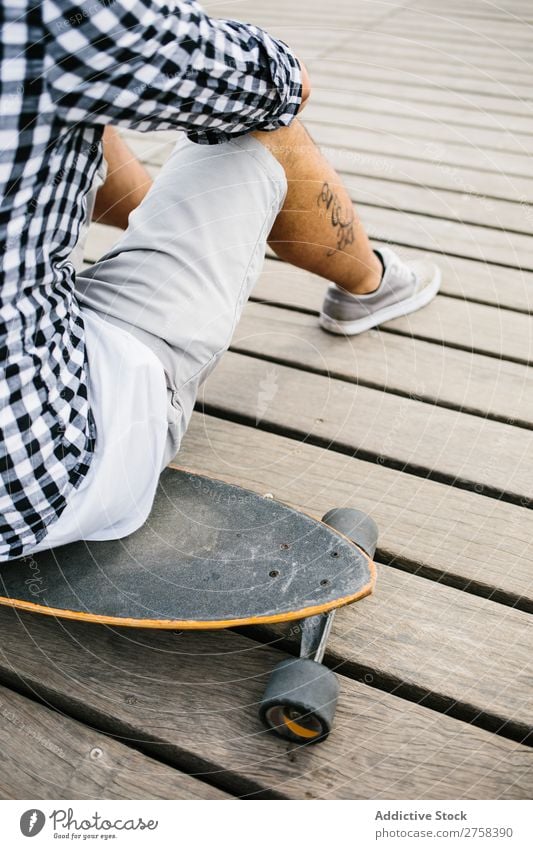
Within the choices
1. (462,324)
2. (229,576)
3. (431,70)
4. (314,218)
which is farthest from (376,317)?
(431,70)

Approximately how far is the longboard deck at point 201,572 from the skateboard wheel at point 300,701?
0.20 ft

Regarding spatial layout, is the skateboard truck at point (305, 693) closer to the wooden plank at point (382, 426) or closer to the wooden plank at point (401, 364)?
the wooden plank at point (382, 426)

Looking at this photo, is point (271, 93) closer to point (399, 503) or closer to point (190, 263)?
point (190, 263)

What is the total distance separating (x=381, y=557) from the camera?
94 cm

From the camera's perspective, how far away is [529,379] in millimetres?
1179

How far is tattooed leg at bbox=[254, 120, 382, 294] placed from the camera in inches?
38.3

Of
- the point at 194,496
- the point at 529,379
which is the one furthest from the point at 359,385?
the point at 194,496

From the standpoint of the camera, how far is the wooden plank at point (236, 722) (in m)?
0.73

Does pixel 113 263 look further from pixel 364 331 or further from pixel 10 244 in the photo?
pixel 364 331

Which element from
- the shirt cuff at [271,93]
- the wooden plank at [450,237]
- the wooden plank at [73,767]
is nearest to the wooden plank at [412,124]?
the wooden plank at [450,237]

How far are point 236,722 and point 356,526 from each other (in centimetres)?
27

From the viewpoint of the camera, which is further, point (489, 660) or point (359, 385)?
point (359, 385)

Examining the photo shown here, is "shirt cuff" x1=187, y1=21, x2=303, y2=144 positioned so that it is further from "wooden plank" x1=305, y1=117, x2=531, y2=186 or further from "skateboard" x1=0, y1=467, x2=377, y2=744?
"wooden plank" x1=305, y1=117, x2=531, y2=186
